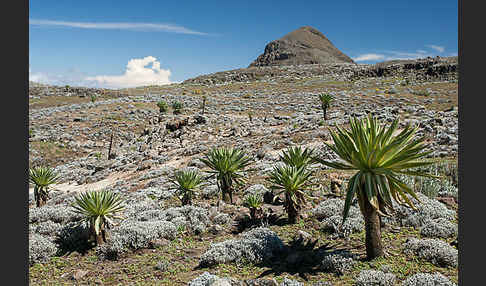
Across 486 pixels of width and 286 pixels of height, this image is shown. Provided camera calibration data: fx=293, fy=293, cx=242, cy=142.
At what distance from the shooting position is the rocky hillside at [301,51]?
11962 cm

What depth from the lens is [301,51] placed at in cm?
12594

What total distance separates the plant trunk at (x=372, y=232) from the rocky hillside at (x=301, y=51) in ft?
375

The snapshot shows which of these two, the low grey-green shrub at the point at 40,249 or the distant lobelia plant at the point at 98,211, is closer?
the low grey-green shrub at the point at 40,249

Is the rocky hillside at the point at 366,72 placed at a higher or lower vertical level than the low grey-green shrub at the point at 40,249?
higher

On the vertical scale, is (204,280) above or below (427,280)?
below

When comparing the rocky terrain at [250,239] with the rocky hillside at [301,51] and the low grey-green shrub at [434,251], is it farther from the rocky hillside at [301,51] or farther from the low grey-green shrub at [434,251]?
the rocky hillside at [301,51]

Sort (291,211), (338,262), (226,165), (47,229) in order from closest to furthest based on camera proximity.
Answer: (338,262) < (291,211) < (47,229) < (226,165)

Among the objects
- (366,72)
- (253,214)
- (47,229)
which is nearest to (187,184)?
(253,214)

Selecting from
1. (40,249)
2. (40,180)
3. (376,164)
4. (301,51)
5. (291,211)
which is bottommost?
(40,249)

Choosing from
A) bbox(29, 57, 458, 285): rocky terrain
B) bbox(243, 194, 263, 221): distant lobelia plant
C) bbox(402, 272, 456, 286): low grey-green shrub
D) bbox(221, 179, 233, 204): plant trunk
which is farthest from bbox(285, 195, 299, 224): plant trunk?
bbox(402, 272, 456, 286): low grey-green shrub

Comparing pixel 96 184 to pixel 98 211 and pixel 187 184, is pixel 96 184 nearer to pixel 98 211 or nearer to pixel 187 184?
pixel 187 184

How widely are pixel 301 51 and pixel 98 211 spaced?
128 m

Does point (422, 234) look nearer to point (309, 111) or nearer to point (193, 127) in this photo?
point (193, 127)

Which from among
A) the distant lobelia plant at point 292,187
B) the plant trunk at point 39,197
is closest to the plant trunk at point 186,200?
the distant lobelia plant at point 292,187
